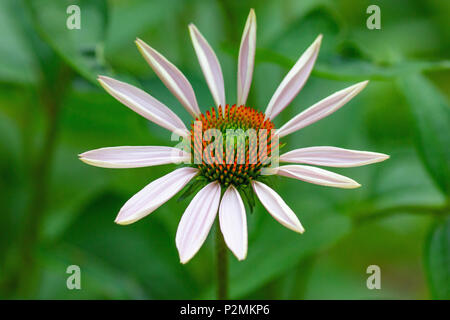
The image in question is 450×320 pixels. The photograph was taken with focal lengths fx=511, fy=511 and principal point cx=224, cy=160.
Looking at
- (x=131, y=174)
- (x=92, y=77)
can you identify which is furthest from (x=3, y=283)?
(x=92, y=77)

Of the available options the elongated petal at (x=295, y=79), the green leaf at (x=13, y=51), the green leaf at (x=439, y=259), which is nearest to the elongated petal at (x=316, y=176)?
the elongated petal at (x=295, y=79)

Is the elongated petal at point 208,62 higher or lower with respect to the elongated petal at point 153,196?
higher

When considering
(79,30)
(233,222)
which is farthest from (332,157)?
(79,30)

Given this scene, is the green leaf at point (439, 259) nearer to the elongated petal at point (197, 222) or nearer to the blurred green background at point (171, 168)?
the blurred green background at point (171, 168)

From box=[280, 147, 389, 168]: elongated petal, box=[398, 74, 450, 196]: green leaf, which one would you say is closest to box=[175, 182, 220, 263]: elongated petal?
box=[280, 147, 389, 168]: elongated petal

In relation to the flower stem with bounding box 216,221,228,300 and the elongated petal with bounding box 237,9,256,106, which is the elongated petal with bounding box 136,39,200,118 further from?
the flower stem with bounding box 216,221,228,300

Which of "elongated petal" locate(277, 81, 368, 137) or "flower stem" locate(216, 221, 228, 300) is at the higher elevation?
"elongated petal" locate(277, 81, 368, 137)
